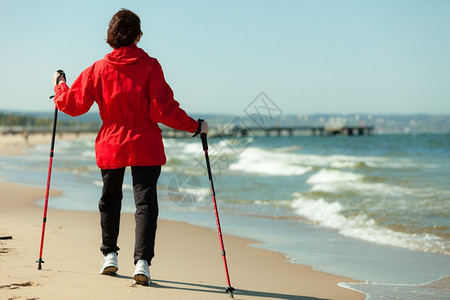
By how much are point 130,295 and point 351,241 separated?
12.2ft

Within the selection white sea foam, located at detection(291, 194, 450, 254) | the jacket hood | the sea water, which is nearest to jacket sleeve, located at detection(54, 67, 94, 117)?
the jacket hood

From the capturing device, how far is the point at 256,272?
464 centimetres

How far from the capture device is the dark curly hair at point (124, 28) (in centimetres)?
379

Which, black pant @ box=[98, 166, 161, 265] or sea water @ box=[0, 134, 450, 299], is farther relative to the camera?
sea water @ box=[0, 134, 450, 299]

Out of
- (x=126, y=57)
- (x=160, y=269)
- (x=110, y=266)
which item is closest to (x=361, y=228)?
(x=160, y=269)

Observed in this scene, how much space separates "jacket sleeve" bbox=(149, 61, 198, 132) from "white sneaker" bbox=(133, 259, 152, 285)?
35.7 inches

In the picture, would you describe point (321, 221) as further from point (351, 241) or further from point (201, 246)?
point (201, 246)

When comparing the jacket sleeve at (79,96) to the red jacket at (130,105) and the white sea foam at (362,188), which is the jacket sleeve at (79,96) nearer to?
the red jacket at (130,105)

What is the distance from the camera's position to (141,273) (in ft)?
12.2

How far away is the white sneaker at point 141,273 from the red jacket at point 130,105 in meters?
0.64

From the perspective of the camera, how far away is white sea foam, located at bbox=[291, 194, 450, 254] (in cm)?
639

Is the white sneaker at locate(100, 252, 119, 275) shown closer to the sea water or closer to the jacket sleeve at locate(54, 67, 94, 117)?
the jacket sleeve at locate(54, 67, 94, 117)

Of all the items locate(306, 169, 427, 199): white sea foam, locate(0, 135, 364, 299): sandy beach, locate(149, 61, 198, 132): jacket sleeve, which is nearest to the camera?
locate(0, 135, 364, 299): sandy beach

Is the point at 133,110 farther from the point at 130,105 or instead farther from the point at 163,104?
the point at 163,104
